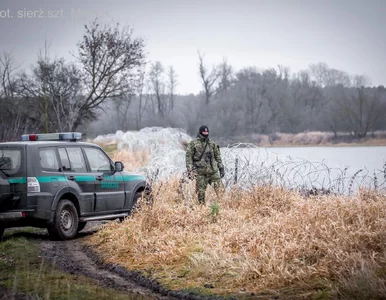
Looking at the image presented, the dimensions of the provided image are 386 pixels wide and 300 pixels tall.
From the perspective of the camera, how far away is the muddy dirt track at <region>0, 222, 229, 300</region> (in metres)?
7.88

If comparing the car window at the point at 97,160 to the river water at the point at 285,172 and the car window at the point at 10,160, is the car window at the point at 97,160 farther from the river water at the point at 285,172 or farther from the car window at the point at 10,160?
the river water at the point at 285,172

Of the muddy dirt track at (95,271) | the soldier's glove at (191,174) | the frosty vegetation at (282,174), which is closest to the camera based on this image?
the muddy dirt track at (95,271)

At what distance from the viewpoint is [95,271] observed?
9414 millimetres

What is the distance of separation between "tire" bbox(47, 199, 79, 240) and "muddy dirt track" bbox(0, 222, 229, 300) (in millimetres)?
142

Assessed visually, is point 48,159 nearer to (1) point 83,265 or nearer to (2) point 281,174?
(1) point 83,265

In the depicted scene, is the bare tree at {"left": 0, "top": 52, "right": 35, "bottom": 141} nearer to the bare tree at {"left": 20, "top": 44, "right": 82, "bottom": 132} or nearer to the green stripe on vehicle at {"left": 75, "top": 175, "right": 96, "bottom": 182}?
the bare tree at {"left": 20, "top": 44, "right": 82, "bottom": 132}

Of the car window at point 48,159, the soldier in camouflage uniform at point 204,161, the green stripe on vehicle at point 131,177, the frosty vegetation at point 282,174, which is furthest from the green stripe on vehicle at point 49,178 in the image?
the soldier in camouflage uniform at point 204,161

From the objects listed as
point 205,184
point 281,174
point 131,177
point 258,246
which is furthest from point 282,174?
point 258,246

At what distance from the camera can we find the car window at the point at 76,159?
41.0 ft

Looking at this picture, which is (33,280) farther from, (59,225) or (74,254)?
(59,225)

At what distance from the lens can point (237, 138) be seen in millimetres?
45938

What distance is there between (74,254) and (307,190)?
619 centimetres

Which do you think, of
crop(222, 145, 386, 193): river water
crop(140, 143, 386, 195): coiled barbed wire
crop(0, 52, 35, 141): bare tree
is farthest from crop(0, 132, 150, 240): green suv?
crop(0, 52, 35, 141): bare tree

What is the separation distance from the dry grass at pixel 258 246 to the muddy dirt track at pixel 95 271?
0.74ft
